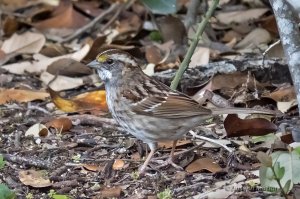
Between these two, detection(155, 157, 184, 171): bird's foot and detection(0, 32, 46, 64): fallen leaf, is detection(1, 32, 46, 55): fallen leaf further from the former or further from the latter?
detection(155, 157, 184, 171): bird's foot

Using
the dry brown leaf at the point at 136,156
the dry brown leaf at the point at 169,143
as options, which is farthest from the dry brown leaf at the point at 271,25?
the dry brown leaf at the point at 136,156

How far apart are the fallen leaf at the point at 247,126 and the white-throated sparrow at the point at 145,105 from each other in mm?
193

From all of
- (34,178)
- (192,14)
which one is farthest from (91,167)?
(192,14)

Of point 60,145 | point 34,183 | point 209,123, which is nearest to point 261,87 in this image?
point 209,123

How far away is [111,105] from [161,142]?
412 millimetres

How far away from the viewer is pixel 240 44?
7.59m

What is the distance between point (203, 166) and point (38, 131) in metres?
1.49

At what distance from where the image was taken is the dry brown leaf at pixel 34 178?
4.93 metres

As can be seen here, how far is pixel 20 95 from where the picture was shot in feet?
22.1

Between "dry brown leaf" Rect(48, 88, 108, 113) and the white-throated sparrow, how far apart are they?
807mm

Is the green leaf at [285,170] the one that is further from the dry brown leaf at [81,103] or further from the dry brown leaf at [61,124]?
the dry brown leaf at [81,103]

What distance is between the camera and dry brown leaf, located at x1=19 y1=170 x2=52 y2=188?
4.93m

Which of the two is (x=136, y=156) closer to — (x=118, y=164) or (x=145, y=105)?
(x=118, y=164)

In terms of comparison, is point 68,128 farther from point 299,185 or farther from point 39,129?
→ point 299,185
